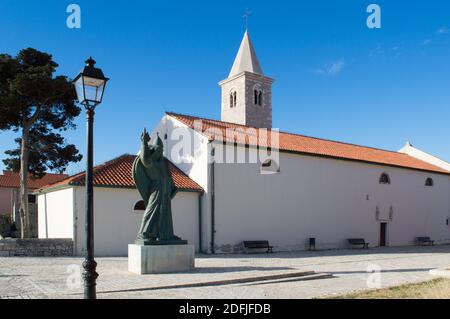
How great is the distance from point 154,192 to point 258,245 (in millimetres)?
9607

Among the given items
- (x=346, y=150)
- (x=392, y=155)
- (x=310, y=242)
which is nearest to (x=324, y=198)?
(x=310, y=242)

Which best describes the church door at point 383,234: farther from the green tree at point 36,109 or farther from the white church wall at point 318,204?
the green tree at point 36,109

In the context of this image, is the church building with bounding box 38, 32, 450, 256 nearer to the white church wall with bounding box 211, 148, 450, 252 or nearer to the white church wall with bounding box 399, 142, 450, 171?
the white church wall with bounding box 211, 148, 450, 252

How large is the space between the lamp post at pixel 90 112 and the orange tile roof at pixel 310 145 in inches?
510

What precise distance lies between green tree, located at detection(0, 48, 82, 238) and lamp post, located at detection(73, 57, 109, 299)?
55.0 ft

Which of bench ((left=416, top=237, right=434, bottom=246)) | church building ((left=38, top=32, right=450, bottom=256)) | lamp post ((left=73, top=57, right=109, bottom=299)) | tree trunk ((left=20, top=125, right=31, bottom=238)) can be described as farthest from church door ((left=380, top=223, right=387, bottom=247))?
lamp post ((left=73, top=57, right=109, bottom=299))

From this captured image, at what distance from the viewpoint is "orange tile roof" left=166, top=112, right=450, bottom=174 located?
2141 cm

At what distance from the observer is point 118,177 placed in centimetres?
1862

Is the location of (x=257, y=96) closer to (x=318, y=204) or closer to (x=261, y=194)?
(x=318, y=204)

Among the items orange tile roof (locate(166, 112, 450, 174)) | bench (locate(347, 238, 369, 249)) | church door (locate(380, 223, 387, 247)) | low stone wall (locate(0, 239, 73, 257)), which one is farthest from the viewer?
church door (locate(380, 223, 387, 247))

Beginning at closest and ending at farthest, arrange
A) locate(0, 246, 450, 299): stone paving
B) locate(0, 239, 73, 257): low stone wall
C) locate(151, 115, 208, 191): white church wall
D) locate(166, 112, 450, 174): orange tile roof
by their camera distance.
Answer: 1. locate(0, 246, 450, 299): stone paving
2. locate(0, 239, 73, 257): low stone wall
3. locate(151, 115, 208, 191): white church wall
4. locate(166, 112, 450, 174): orange tile roof

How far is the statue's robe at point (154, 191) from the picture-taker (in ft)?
38.0

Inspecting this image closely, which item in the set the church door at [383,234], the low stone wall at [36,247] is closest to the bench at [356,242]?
the church door at [383,234]
